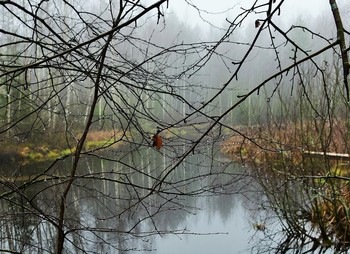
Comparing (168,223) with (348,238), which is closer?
(348,238)

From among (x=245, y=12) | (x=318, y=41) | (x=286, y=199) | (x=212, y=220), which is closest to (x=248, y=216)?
(x=212, y=220)

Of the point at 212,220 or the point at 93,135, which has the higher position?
the point at 93,135

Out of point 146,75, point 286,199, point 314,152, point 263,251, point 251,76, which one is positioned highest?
point 251,76

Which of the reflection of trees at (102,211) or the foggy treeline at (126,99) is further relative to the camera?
the reflection of trees at (102,211)

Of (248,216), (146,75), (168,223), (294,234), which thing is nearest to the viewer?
(146,75)

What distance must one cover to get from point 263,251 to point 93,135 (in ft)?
28.8

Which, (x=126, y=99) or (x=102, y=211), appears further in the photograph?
(x=102, y=211)

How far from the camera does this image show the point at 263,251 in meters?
5.89

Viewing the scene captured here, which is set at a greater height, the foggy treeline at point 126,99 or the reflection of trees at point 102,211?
the foggy treeline at point 126,99

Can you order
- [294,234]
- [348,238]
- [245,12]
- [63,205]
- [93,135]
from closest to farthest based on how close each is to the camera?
[245,12] < [63,205] < [348,238] < [294,234] < [93,135]

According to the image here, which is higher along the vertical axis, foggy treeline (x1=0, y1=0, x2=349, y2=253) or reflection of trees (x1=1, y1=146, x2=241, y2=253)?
foggy treeline (x1=0, y1=0, x2=349, y2=253)

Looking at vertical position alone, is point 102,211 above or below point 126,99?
below

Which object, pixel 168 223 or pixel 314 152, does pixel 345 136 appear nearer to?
pixel 314 152

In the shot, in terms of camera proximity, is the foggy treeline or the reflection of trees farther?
the reflection of trees
